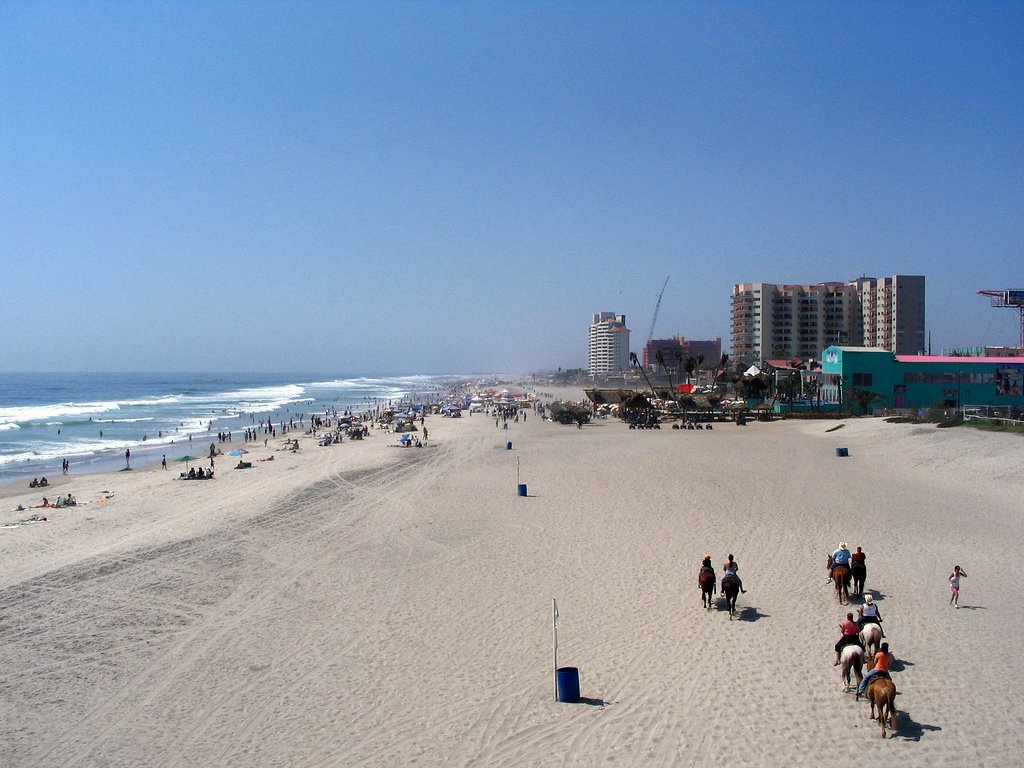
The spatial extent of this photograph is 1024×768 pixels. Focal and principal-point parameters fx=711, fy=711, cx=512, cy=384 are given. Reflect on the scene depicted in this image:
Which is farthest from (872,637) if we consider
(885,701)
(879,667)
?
(885,701)

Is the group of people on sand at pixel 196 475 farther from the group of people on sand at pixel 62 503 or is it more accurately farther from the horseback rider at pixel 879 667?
the horseback rider at pixel 879 667

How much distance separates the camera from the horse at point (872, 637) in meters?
8.59

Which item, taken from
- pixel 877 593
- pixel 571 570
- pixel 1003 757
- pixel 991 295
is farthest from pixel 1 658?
pixel 991 295

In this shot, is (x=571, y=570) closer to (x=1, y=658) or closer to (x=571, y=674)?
(x=571, y=674)

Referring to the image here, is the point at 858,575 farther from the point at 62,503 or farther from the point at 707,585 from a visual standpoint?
the point at 62,503

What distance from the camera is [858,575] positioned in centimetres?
1141

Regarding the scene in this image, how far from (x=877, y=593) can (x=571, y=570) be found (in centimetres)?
524

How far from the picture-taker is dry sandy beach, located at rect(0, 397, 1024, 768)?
759cm

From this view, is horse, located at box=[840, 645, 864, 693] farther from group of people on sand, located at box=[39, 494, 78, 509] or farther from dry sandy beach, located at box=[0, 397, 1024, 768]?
group of people on sand, located at box=[39, 494, 78, 509]

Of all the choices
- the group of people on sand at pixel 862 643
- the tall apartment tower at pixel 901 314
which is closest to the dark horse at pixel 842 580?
the group of people on sand at pixel 862 643

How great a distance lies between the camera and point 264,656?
10.1 metres

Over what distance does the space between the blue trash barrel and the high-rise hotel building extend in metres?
95.6

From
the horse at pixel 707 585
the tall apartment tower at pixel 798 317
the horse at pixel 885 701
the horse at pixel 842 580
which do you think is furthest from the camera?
the tall apartment tower at pixel 798 317

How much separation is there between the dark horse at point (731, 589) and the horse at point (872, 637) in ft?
7.20
